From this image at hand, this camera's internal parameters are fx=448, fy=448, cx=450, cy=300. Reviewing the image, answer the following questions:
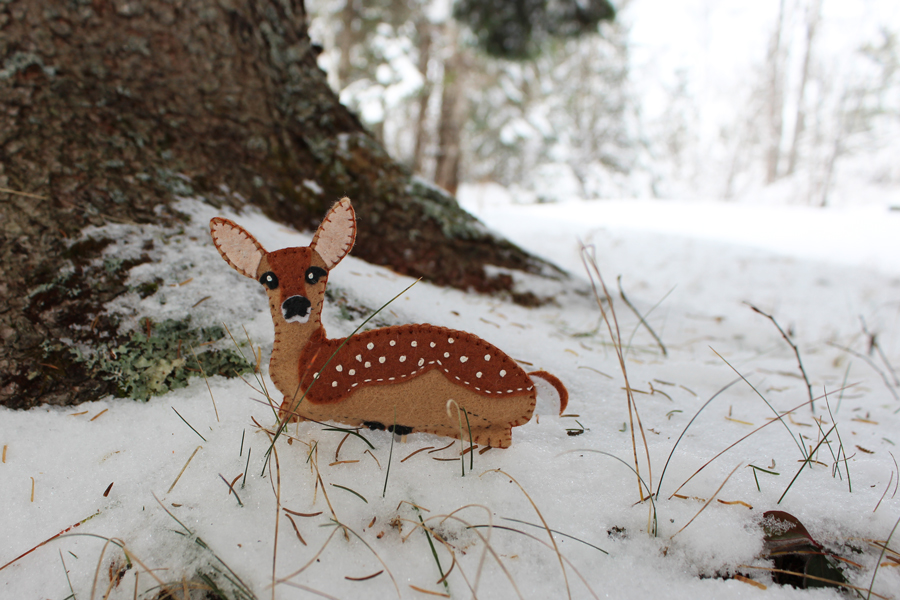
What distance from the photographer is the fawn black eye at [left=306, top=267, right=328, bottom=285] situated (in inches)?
39.2

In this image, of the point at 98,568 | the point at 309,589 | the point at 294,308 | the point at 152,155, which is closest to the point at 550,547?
the point at 309,589

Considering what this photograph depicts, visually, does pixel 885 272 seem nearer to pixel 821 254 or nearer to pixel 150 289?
pixel 821 254

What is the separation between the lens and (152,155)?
68.2 inches

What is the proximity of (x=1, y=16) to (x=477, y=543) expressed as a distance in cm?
241

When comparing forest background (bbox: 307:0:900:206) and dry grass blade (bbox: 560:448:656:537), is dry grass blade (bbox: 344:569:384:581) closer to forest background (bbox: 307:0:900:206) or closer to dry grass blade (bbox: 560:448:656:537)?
dry grass blade (bbox: 560:448:656:537)

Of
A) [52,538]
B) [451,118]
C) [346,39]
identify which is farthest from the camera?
[346,39]

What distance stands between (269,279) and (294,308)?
8cm

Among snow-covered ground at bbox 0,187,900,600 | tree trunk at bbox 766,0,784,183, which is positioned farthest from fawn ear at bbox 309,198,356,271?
tree trunk at bbox 766,0,784,183

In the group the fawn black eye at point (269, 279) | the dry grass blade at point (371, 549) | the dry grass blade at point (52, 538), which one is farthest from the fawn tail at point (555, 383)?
the dry grass blade at point (52, 538)

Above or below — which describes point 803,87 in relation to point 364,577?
above

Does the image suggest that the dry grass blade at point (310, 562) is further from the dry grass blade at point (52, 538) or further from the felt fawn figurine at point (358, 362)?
the dry grass blade at point (52, 538)

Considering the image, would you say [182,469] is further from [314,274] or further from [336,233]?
[336,233]

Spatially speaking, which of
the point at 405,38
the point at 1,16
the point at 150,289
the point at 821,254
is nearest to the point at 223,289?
the point at 150,289

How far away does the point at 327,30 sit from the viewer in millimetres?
10281
